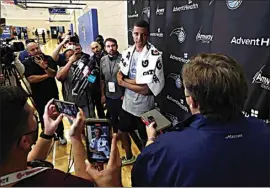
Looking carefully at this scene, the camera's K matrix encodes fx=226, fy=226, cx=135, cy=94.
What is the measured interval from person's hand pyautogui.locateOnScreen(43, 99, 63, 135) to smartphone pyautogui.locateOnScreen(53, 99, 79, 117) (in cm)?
2

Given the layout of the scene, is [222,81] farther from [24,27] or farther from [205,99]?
[24,27]

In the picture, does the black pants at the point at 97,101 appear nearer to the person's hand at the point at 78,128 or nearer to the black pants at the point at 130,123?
the black pants at the point at 130,123

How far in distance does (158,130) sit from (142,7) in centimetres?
210

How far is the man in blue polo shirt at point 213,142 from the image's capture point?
675 mm

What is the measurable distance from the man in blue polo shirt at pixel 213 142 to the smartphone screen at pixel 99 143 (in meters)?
0.20

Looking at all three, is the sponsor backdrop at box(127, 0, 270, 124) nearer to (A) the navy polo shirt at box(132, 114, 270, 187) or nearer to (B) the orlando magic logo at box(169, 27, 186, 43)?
(B) the orlando magic logo at box(169, 27, 186, 43)

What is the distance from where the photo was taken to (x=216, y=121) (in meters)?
0.72

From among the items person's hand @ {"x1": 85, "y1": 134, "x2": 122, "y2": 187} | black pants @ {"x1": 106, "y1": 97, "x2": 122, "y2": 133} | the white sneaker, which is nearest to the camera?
person's hand @ {"x1": 85, "y1": 134, "x2": 122, "y2": 187}

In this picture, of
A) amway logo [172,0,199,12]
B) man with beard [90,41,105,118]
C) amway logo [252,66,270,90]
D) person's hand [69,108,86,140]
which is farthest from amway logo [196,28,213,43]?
man with beard [90,41,105,118]

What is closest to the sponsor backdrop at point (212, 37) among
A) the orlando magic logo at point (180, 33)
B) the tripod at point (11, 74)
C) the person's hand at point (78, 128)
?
the orlando magic logo at point (180, 33)

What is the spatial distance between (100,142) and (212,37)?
1043mm

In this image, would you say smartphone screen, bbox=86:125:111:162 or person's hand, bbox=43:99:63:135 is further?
person's hand, bbox=43:99:63:135

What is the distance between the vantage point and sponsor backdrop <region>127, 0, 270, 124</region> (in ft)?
3.73

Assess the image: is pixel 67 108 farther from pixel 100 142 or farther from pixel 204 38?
pixel 204 38
